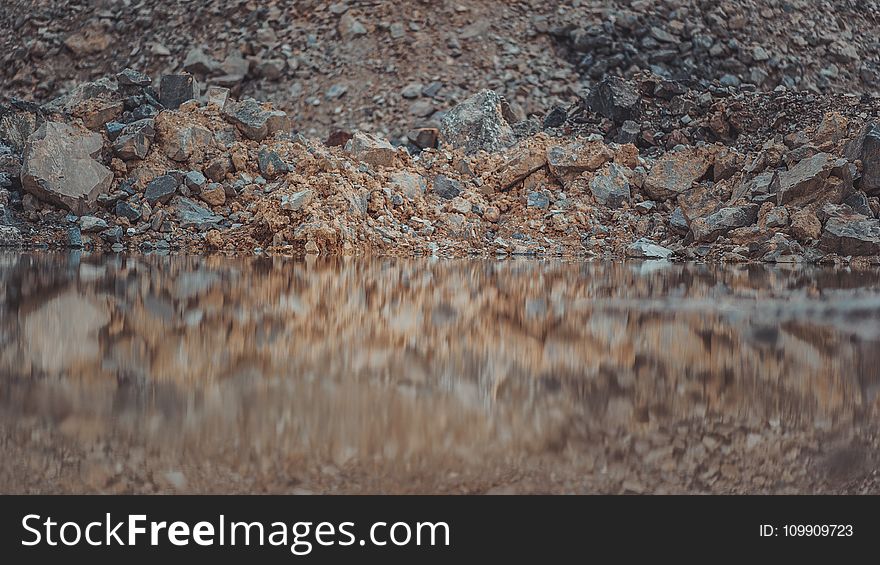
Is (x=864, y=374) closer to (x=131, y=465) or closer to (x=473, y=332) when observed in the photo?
(x=473, y=332)

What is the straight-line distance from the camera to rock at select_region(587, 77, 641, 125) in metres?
7.83

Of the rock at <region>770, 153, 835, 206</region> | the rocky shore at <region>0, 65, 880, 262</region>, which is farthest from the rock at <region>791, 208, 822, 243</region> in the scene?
the rock at <region>770, 153, 835, 206</region>

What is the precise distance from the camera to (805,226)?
5523mm

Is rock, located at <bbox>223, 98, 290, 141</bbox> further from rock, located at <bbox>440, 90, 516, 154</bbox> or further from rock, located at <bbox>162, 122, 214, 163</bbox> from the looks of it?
rock, located at <bbox>440, 90, 516, 154</bbox>

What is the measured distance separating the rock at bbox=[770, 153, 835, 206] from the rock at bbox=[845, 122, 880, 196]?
238 millimetres

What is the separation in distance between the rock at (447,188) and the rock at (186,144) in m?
1.94

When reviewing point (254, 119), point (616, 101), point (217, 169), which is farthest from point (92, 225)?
point (616, 101)

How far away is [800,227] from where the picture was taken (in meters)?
5.54

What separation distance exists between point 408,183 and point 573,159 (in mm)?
1464

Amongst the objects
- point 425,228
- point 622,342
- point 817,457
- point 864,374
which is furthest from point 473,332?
point 425,228

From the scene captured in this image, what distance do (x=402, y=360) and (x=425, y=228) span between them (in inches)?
176

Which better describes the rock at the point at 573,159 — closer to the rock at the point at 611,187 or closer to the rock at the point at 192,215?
the rock at the point at 611,187

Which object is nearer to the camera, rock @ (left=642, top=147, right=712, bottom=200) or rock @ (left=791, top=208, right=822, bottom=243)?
rock @ (left=791, top=208, right=822, bottom=243)

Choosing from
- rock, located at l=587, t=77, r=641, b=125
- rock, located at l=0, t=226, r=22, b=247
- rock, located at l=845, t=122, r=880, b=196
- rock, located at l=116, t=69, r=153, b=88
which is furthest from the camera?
rock, located at l=587, t=77, r=641, b=125
